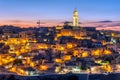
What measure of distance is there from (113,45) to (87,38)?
2.80m

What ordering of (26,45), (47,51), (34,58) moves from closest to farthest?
(34,58) < (47,51) < (26,45)

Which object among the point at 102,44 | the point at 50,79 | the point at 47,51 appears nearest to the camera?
the point at 50,79

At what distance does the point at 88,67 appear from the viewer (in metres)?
31.6

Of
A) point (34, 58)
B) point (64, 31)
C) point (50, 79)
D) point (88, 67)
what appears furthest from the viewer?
point (64, 31)

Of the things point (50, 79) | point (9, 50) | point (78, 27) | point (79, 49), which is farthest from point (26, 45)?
point (50, 79)

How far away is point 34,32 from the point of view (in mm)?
50000

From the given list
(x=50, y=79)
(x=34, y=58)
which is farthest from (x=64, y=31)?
(x=50, y=79)

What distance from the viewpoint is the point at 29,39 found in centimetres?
4588

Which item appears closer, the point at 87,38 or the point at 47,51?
the point at 47,51

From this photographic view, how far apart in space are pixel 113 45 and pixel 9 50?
9555 mm

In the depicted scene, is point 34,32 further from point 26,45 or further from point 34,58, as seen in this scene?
point 34,58

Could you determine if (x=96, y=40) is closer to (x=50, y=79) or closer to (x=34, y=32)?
(x=34, y=32)

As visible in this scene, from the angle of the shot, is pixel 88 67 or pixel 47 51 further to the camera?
pixel 47 51

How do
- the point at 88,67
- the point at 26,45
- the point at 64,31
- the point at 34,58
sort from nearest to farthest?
the point at 88,67, the point at 34,58, the point at 26,45, the point at 64,31
